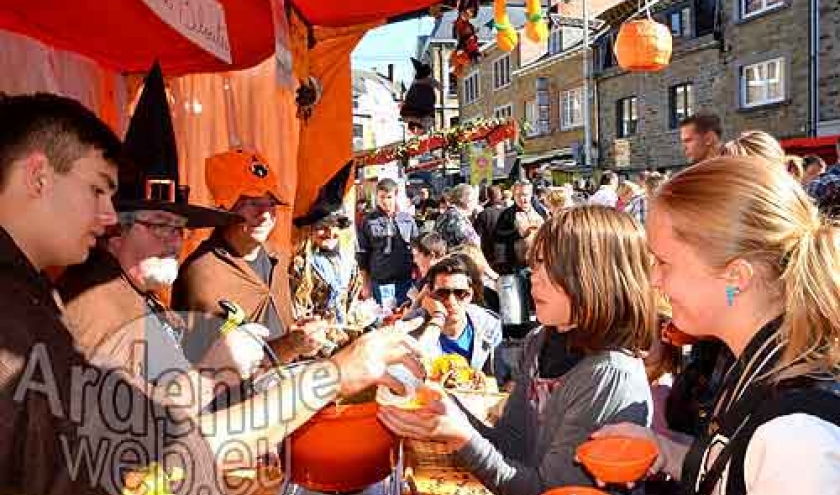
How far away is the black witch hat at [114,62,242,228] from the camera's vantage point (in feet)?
7.70

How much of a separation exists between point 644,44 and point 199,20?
6.02m

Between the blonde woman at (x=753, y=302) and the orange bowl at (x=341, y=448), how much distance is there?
480 mm

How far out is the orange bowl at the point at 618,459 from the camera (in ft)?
4.58

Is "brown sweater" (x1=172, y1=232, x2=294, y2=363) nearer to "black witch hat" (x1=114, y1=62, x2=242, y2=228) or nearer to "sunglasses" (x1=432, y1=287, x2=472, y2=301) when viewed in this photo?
"black witch hat" (x1=114, y1=62, x2=242, y2=228)

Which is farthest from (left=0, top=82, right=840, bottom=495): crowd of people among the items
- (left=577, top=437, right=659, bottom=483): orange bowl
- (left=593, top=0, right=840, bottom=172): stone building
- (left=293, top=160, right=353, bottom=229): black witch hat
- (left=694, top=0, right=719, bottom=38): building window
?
(left=694, top=0, right=719, bottom=38): building window

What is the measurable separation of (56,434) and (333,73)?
5.86m

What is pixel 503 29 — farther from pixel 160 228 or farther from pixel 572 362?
pixel 572 362

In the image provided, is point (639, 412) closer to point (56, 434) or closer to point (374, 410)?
point (374, 410)

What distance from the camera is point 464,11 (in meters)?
7.01

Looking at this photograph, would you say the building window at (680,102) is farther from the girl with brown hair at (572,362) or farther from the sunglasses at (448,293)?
the girl with brown hair at (572,362)

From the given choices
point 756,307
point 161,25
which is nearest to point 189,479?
point 756,307

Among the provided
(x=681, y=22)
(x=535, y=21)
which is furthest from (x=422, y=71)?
(x=681, y=22)

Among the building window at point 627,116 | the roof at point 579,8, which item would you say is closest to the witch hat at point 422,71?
the building window at point 627,116

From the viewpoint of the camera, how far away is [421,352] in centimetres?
197
